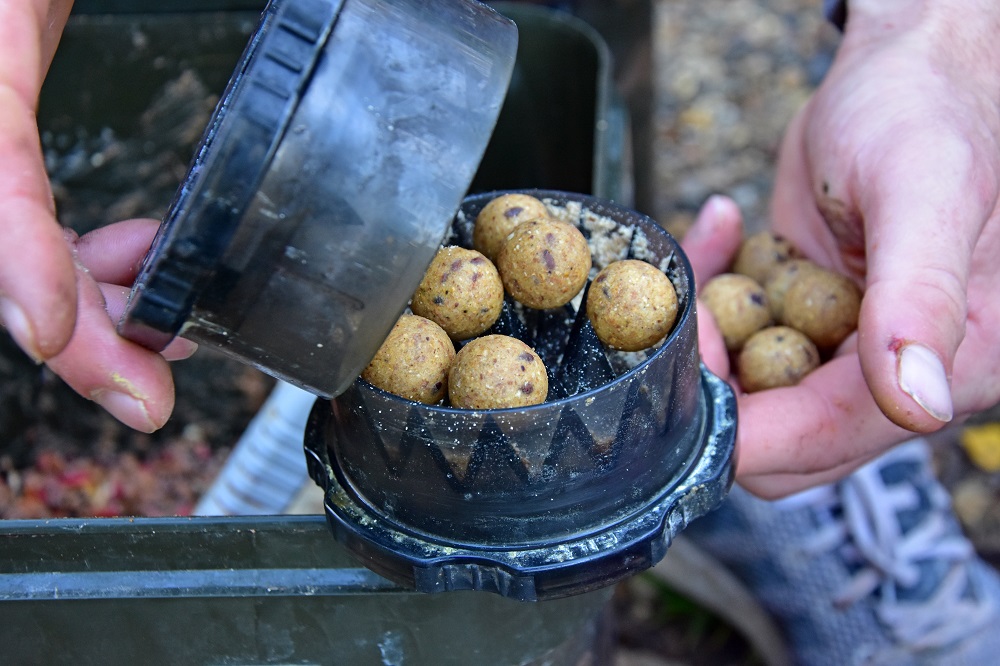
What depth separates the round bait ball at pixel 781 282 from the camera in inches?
65.8

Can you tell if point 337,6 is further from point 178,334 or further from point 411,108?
point 178,334

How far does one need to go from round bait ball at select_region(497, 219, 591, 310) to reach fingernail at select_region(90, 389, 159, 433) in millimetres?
517

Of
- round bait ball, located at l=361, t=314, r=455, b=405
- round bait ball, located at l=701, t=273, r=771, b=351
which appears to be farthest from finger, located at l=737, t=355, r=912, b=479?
round bait ball, located at l=361, t=314, r=455, b=405

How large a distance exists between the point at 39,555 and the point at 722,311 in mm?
1205

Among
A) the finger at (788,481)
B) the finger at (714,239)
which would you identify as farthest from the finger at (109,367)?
the finger at (714,239)

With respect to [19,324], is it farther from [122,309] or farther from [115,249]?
[115,249]

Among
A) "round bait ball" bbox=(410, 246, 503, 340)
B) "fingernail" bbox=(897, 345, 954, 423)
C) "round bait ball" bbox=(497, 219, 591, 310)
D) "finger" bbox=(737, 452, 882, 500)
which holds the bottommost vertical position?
"finger" bbox=(737, 452, 882, 500)

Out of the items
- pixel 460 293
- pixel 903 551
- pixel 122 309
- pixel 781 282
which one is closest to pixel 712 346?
pixel 781 282

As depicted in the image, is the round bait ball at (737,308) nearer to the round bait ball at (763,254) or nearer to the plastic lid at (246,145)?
the round bait ball at (763,254)

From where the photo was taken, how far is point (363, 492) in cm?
110

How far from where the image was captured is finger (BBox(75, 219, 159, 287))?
47.5 inches

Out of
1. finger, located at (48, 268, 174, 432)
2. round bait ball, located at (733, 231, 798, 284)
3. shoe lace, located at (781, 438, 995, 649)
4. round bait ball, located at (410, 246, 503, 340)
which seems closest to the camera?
finger, located at (48, 268, 174, 432)

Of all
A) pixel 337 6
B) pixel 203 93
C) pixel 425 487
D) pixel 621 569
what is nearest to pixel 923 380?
pixel 621 569

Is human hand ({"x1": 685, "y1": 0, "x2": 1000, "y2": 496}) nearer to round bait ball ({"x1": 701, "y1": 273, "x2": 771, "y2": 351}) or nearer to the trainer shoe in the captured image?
round bait ball ({"x1": 701, "y1": 273, "x2": 771, "y2": 351})
